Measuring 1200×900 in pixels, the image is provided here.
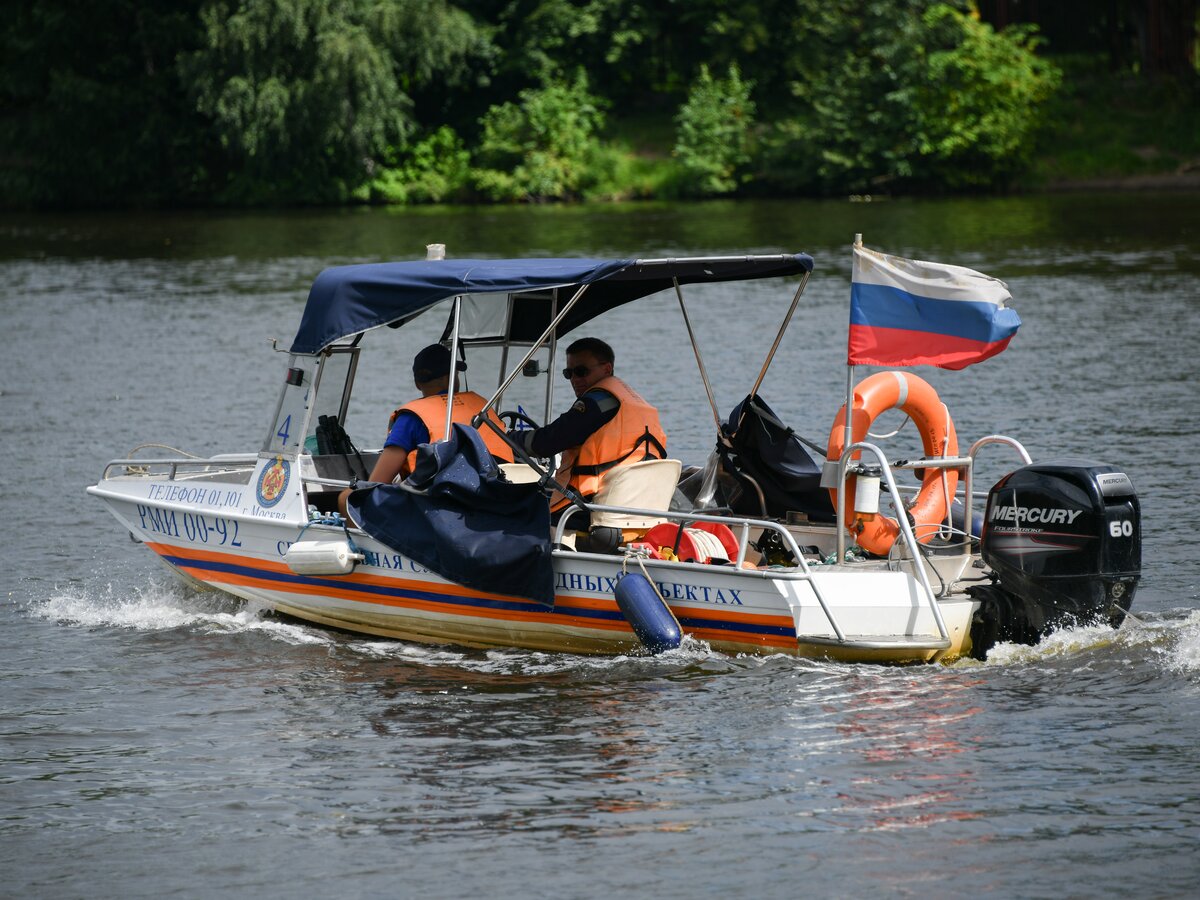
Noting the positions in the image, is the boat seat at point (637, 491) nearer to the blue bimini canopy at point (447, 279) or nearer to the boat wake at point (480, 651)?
the boat wake at point (480, 651)

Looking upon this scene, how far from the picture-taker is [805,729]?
872 centimetres

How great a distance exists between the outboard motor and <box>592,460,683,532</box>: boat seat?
188 cm

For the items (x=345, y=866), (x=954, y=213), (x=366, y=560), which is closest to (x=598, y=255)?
(x=954, y=213)

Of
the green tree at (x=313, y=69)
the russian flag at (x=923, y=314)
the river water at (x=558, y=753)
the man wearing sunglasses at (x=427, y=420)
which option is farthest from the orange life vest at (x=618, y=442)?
the green tree at (x=313, y=69)

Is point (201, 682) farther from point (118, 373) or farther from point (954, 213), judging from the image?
point (954, 213)

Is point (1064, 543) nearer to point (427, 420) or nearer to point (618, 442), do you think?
point (618, 442)

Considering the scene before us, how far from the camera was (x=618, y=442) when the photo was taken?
1002 centimetres

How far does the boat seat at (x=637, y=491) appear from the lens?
32.6ft

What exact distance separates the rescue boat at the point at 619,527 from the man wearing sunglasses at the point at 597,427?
16 cm

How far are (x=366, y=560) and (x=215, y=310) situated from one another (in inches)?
765

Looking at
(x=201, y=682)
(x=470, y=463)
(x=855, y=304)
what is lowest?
(x=201, y=682)

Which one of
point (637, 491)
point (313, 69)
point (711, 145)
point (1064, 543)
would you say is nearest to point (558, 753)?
point (637, 491)

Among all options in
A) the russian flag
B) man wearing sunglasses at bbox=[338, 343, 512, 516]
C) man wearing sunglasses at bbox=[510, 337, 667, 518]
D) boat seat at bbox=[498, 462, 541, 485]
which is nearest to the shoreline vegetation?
man wearing sunglasses at bbox=[338, 343, 512, 516]

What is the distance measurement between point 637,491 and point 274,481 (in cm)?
246
